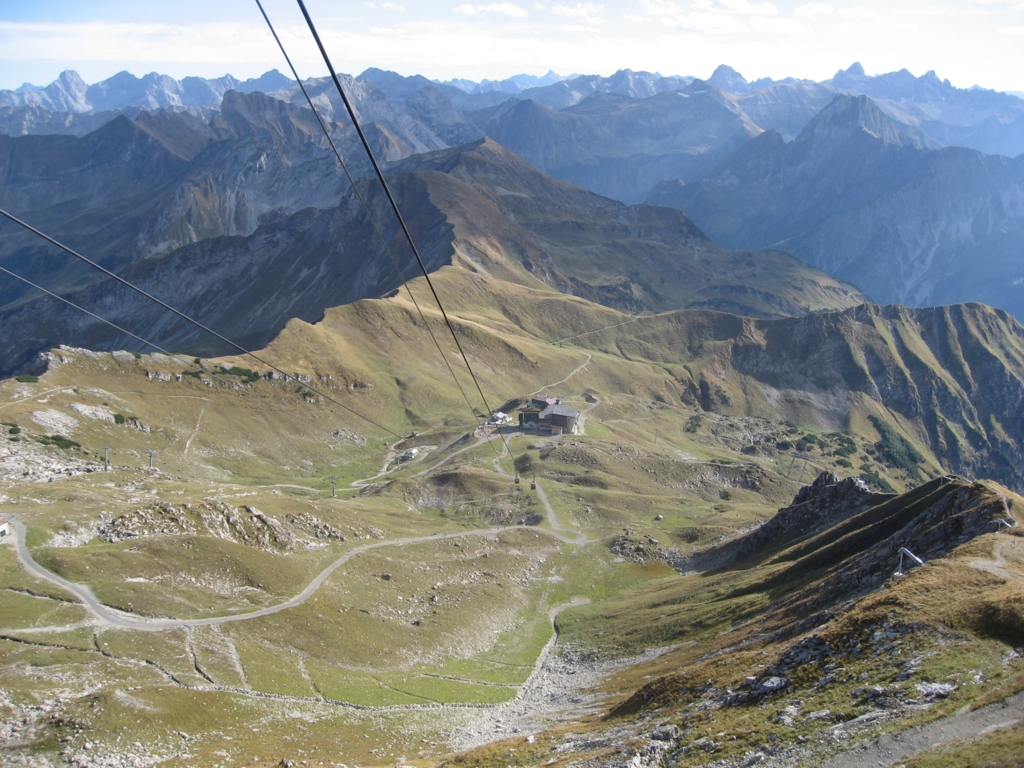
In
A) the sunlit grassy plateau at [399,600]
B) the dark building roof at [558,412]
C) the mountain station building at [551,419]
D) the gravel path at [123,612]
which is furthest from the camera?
the dark building roof at [558,412]

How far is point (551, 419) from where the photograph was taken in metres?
145

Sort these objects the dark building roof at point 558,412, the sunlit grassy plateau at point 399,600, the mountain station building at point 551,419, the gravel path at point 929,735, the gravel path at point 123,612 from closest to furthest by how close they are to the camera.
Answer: the gravel path at point 929,735
the sunlit grassy plateau at point 399,600
the gravel path at point 123,612
the mountain station building at point 551,419
the dark building roof at point 558,412

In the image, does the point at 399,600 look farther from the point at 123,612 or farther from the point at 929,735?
the point at 929,735

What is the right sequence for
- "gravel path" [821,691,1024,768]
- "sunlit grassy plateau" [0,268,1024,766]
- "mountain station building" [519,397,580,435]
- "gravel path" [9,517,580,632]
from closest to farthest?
1. "gravel path" [821,691,1024,768]
2. "sunlit grassy plateau" [0,268,1024,766]
3. "gravel path" [9,517,580,632]
4. "mountain station building" [519,397,580,435]

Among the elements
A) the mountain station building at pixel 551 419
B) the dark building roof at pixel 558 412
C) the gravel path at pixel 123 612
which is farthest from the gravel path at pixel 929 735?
the dark building roof at pixel 558 412

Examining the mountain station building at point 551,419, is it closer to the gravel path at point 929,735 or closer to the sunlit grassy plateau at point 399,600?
the sunlit grassy plateau at point 399,600

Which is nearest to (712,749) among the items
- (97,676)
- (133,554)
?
(97,676)

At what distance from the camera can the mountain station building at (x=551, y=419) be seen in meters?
144

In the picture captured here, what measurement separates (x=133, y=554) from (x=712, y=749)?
179 ft

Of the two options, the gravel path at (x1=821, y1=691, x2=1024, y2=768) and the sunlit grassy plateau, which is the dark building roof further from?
the gravel path at (x1=821, y1=691, x2=1024, y2=768)

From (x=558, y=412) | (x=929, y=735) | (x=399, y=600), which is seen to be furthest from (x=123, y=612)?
(x=558, y=412)

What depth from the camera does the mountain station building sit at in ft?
472

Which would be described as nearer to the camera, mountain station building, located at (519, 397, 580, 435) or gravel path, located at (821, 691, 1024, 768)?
gravel path, located at (821, 691, 1024, 768)

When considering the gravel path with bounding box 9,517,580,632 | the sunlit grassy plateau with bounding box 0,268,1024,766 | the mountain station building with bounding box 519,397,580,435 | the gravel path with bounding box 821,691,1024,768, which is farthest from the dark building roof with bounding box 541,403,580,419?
the gravel path with bounding box 821,691,1024,768
